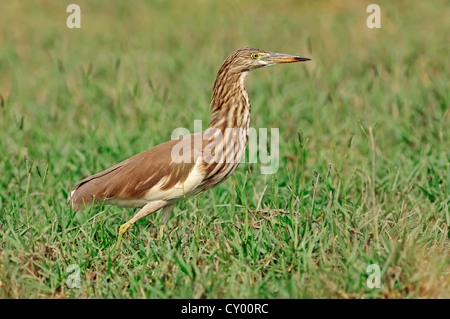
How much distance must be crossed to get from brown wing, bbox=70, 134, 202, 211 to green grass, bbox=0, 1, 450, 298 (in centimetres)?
15

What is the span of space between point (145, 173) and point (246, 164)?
57.8 inches

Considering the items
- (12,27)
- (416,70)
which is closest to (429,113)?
(416,70)

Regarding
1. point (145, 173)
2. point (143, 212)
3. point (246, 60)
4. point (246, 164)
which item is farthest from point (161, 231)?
point (246, 164)

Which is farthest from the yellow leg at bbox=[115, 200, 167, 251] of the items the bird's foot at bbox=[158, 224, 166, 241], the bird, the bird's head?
the bird's head

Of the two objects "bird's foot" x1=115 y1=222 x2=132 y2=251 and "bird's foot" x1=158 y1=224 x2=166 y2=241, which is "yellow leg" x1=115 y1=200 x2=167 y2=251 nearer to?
"bird's foot" x1=115 y1=222 x2=132 y2=251

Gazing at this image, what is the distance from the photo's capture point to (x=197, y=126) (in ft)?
21.3

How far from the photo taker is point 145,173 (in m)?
4.39

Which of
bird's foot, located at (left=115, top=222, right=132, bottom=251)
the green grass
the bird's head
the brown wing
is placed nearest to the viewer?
the green grass

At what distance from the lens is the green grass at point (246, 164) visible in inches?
148

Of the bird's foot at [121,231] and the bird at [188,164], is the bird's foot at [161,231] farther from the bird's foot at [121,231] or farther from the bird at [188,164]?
the bird's foot at [121,231]

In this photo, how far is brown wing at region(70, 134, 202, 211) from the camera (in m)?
4.30
